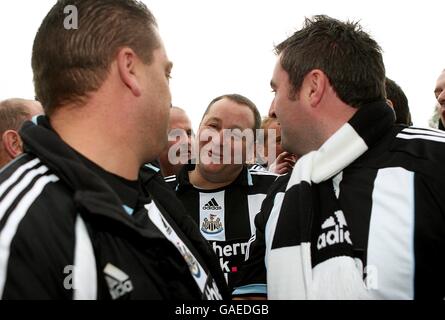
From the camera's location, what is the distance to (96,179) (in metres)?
1.21

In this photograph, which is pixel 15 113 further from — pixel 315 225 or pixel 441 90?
pixel 441 90

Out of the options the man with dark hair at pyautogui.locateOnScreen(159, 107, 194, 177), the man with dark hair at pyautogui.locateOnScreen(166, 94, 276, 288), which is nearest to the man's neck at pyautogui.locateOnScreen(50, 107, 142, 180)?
the man with dark hair at pyautogui.locateOnScreen(166, 94, 276, 288)

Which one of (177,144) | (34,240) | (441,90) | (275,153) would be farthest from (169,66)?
(275,153)

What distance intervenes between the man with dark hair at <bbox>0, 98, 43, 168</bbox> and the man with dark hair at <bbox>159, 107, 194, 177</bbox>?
140 cm

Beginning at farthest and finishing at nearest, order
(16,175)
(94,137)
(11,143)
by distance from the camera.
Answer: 1. (11,143)
2. (94,137)
3. (16,175)

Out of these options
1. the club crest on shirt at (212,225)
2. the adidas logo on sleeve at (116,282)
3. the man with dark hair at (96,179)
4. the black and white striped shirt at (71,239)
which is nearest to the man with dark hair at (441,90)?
the club crest on shirt at (212,225)

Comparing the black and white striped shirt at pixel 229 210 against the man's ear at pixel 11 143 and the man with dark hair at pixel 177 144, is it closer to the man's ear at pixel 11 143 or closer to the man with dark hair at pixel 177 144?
the man with dark hair at pixel 177 144

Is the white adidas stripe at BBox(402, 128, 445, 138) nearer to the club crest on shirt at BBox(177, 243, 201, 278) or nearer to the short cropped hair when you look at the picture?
the club crest on shirt at BBox(177, 243, 201, 278)

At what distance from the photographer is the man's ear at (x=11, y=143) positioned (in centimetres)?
278

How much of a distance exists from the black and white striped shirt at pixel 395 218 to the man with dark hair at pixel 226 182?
3.58 feet

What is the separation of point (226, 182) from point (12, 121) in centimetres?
139

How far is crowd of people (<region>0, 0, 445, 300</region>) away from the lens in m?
1.14
